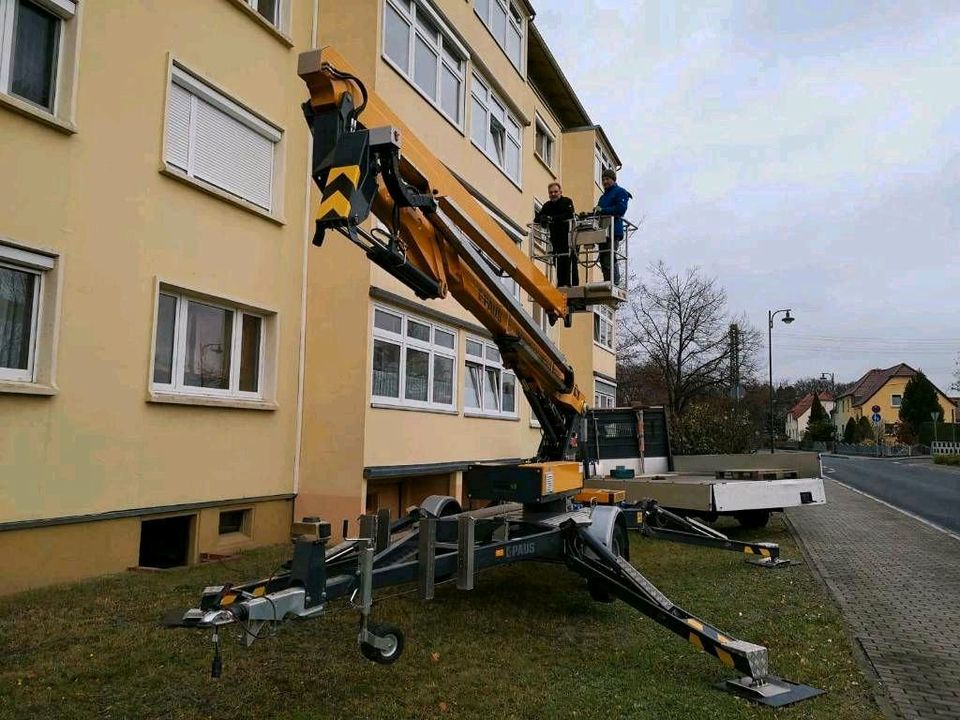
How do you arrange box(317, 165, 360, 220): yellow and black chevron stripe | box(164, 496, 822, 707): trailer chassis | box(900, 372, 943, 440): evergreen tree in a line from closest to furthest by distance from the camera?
1. box(164, 496, 822, 707): trailer chassis
2. box(317, 165, 360, 220): yellow and black chevron stripe
3. box(900, 372, 943, 440): evergreen tree

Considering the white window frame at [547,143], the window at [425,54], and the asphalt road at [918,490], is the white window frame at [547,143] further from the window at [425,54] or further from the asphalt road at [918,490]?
the asphalt road at [918,490]

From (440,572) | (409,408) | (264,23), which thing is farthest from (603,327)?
(440,572)

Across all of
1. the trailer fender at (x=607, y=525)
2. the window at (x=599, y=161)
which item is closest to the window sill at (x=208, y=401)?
the trailer fender at (x=607, y=525)

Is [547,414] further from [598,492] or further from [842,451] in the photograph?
[842,451]

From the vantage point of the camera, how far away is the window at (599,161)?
972 inches

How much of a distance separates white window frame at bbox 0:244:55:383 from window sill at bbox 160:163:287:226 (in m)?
1.94

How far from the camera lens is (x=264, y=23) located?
419 inches

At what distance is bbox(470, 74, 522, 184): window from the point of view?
15.7m

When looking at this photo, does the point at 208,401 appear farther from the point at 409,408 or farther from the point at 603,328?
the point at 603,328

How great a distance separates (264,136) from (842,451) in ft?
215

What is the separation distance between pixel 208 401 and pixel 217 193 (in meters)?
2.68

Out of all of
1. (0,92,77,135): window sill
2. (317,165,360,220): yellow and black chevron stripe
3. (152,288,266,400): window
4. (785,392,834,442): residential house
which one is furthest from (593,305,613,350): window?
(785,392,834,442): residential house

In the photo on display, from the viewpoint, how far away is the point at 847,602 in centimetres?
810

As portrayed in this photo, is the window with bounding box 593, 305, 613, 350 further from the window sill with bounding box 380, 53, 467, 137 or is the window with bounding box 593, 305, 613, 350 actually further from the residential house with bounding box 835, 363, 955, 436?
the residential house with bounding box 835, 363, 955, 436
